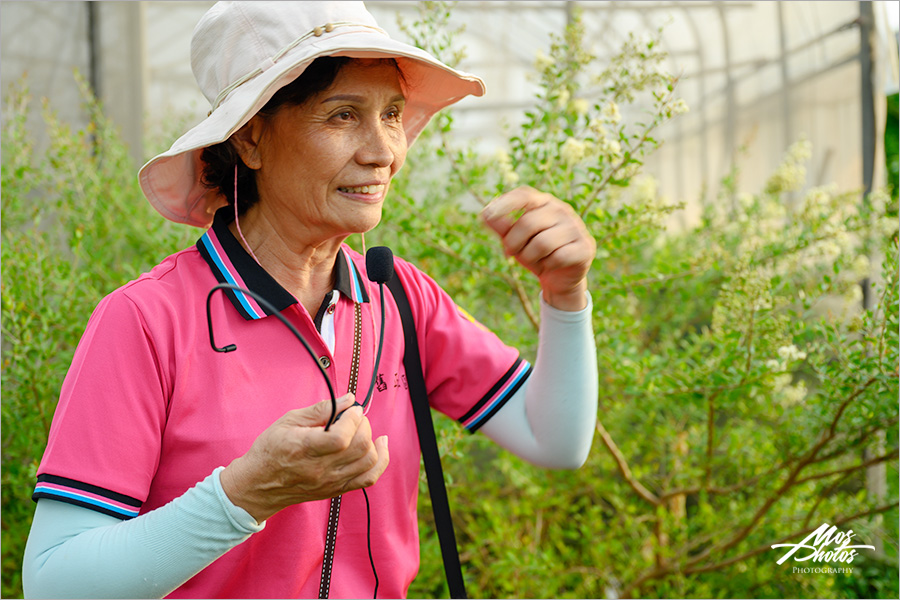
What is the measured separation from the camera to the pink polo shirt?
1.18m

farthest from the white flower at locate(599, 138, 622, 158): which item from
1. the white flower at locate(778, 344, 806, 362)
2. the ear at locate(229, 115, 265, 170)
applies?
the ear at locate(229, 115, 265, 170)

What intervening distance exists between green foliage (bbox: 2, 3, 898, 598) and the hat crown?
36.5 inches

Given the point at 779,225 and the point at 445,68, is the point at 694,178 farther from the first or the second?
the point at 445,68

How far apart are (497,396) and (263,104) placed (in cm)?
82

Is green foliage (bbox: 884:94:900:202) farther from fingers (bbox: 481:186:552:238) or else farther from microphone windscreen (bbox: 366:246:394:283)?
microphone windscreen (bbox: 366:246:394:283)

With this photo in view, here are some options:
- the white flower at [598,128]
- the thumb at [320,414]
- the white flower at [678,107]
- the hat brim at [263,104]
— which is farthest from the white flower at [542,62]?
the thumb at [320,414]

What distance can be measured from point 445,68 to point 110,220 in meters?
1.97

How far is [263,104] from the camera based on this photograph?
1.31 m

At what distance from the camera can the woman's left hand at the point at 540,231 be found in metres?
1.28

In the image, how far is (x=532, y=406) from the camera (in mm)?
1598

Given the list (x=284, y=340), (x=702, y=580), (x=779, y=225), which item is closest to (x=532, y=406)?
(x=284, y=340)

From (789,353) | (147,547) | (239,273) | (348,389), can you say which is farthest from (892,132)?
(147,547)

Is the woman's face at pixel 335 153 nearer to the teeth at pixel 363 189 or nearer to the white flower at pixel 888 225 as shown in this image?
the teeth at pixel 363 189

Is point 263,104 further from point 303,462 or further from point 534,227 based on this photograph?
point 303,462
